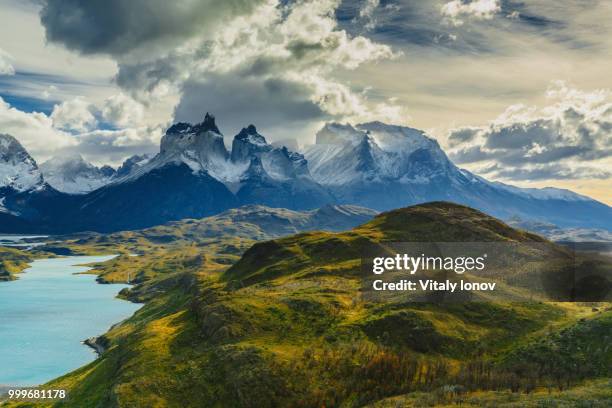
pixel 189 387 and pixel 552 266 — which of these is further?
pixel 552 266

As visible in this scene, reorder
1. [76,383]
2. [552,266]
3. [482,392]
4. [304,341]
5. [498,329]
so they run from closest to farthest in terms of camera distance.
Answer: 1. [482,392]
2. [304,341]
3. [498,329]
4. [76,383]
5. [552,266]

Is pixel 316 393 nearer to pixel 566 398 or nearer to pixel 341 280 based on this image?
pixel 566 398

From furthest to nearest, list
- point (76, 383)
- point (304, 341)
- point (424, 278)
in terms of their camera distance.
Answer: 1. point (424, 278)
2. point (76, 383)
3. point (304, 341)

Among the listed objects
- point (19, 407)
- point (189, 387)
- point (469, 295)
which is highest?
point (469, 295)

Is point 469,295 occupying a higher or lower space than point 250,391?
higher

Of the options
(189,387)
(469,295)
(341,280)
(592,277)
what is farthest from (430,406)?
(592,277)

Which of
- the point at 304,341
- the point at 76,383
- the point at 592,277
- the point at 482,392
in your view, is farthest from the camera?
the point at 592,277

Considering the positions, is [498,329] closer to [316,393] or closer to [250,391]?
[316,393]

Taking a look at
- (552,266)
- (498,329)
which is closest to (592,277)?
(552,266)

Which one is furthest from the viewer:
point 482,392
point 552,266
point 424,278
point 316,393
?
point 552,266
